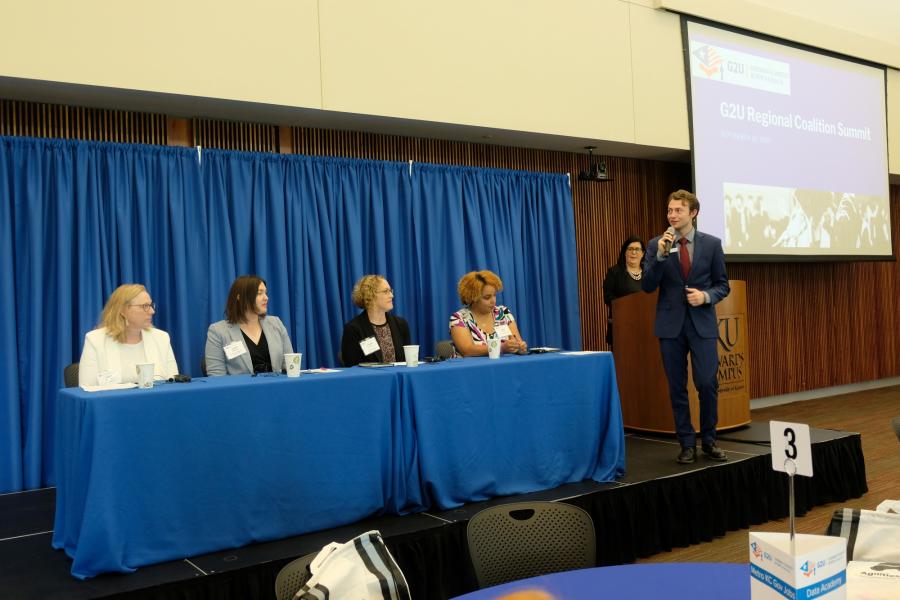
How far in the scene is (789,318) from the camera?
8148 mm

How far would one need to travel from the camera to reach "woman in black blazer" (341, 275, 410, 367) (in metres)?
4.42

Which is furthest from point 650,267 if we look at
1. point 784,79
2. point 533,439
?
point 784,79

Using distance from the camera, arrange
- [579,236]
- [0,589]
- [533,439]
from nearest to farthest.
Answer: [0,589] < [533,439] < [579,236]

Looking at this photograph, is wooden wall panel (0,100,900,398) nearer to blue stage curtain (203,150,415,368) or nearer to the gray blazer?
blue stage curtain (203,150,415,368)

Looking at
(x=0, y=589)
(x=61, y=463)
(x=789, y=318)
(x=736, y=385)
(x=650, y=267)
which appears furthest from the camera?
(x=789, y=318)

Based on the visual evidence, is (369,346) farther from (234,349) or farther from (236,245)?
(236,245)

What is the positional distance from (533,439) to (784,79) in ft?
17.2

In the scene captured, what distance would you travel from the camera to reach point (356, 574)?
178 cm

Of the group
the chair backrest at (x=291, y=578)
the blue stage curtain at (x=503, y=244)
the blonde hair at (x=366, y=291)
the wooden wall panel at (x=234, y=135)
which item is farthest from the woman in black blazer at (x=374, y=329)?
the chair backrest at (x=291, y=578)

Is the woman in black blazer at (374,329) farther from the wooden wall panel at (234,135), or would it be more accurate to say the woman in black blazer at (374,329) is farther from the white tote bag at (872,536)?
the white tote bag at (872,536)

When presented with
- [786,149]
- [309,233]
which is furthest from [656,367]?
[786,149]

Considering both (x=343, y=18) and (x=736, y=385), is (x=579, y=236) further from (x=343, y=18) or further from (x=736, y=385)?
(x=343, y=18)

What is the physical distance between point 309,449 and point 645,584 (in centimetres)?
187

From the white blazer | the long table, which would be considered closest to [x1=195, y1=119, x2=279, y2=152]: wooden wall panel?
the white blazer
